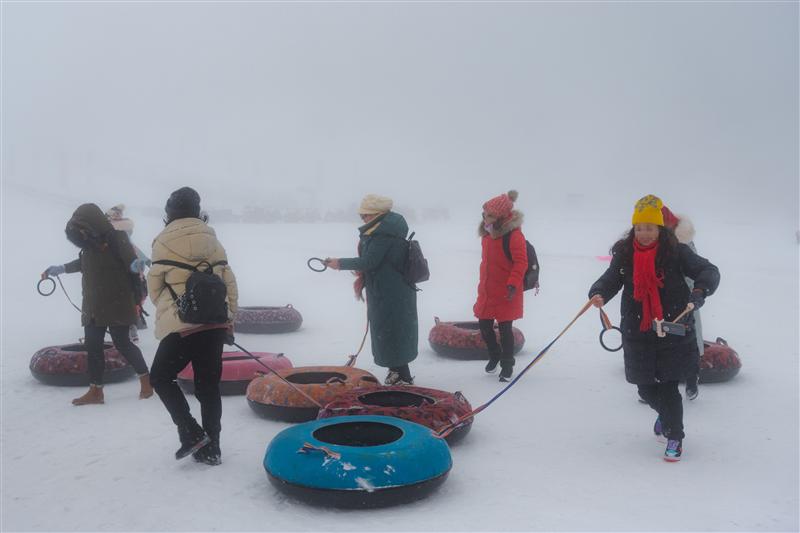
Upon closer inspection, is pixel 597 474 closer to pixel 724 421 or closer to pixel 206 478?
pixel 724 421

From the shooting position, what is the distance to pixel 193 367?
4.02 m

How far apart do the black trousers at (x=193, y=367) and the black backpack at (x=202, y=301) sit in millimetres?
185

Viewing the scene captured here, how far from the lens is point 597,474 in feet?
13.1

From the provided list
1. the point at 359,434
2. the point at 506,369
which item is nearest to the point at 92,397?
the point at 359,434

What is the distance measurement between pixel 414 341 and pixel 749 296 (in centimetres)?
979

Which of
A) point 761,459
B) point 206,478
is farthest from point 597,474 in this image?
point 206,478

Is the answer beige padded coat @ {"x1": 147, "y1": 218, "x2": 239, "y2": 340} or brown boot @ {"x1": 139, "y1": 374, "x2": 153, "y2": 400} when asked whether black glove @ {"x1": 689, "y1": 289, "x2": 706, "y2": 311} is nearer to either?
beige padded coat @ {"x1": 147, "y1": 218, "x2": 239, "y2": 340}

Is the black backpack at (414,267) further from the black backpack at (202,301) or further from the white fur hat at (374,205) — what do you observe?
the black backpack at (202,301)

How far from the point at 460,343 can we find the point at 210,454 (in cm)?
388

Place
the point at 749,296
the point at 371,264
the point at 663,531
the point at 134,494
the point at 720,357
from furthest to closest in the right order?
the point at 749,296 → the point at 720,357 → the point at 371,264 → the point at 134,494 → the point at 663,531

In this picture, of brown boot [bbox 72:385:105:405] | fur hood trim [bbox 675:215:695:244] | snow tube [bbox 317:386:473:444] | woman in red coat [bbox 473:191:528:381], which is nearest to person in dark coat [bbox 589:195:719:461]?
fur hood trim [bbox 675:215:695:244]

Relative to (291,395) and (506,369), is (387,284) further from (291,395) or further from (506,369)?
(506,369)

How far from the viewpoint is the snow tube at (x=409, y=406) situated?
4.34 meters

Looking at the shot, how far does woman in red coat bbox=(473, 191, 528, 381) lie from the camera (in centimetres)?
632
